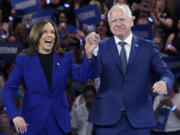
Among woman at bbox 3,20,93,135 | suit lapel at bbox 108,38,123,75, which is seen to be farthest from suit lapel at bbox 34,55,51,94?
suit lapel at bbox 108,38,123,75

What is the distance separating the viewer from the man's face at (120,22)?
2686 mm

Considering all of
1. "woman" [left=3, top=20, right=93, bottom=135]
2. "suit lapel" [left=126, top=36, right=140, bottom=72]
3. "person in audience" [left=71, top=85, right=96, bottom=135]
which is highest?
"suit lapel" [left=126, top=36, right=140, bottom=72]

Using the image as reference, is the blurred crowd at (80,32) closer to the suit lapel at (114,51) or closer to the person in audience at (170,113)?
the person in audience at (170,113)

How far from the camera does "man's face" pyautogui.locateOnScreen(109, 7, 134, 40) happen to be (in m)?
2.69

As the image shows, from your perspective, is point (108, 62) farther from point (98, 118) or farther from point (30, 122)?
point (30, 122)

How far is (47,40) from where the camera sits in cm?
288

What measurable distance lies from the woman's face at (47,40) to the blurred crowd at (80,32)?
161 cm

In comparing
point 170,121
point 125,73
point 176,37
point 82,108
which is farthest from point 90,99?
point 125,73

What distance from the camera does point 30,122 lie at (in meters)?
2.81

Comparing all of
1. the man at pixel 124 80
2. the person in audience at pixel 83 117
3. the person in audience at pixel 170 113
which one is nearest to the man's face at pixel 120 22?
the man at pixel 124 80

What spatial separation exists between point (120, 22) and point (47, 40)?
0.57m

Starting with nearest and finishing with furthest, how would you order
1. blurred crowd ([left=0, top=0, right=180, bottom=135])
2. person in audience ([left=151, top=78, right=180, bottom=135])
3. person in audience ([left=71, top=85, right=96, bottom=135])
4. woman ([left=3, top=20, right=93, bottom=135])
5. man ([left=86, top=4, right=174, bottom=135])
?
man ([left=86, top=4, right=174, bottom=135]), woman ([left=3, top=20, right=93, bottom=135]), person in audience ([left=151, top=78, right=180, bottom=135]), person in audience ([left=71, top=85, right=96, bottom=135]), blurred crowd ([left=0, top=0, right=180, bottom=135])

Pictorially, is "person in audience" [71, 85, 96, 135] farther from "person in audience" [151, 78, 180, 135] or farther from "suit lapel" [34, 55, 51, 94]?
"suit lapel" [34, 55, 51, 94]

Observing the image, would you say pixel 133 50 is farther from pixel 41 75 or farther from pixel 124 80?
pixel 41 75
